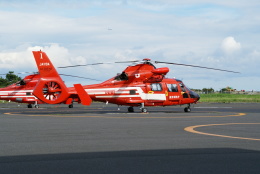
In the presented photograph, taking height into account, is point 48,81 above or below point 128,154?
above

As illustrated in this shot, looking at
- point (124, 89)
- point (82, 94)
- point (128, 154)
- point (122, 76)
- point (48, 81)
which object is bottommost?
point (128, 154)

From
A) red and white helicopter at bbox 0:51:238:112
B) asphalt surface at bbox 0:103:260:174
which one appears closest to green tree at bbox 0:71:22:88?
red and white helicopter at bbox 0:51:238:112

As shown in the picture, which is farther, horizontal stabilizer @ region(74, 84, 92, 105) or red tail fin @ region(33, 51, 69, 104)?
horizontal stabilizer @ region(74, 84, 92, 105)

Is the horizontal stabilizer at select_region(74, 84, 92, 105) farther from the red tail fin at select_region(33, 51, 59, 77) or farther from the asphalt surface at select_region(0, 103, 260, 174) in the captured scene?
the asphalt surface at select_region(0, 103, 260, 174)

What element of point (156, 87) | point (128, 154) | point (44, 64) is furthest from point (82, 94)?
point (128, 154)

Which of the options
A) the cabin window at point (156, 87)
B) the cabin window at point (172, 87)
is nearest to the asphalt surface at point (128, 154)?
the cabin window at point (156, 87)

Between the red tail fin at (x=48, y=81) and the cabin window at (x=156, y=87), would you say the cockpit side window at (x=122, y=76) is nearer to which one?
the cabin window at (x=156, y=87)

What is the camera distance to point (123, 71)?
37.8 m

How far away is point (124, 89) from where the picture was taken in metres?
37.6

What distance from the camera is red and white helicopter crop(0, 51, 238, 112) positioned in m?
35.2

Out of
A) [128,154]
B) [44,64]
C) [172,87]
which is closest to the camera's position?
[128,154]

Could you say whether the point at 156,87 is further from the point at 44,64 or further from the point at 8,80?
the point at 8,80

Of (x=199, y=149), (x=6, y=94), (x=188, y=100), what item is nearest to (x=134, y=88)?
(x=188, y=100)

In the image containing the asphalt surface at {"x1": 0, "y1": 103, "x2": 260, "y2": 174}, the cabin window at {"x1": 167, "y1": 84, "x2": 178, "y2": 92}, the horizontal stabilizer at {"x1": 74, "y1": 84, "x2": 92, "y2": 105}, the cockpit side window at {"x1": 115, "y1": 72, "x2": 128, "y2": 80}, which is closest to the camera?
the asphalt surface at {"x1": 0, "y1": 103, "x2": 260, "y2": 174}
